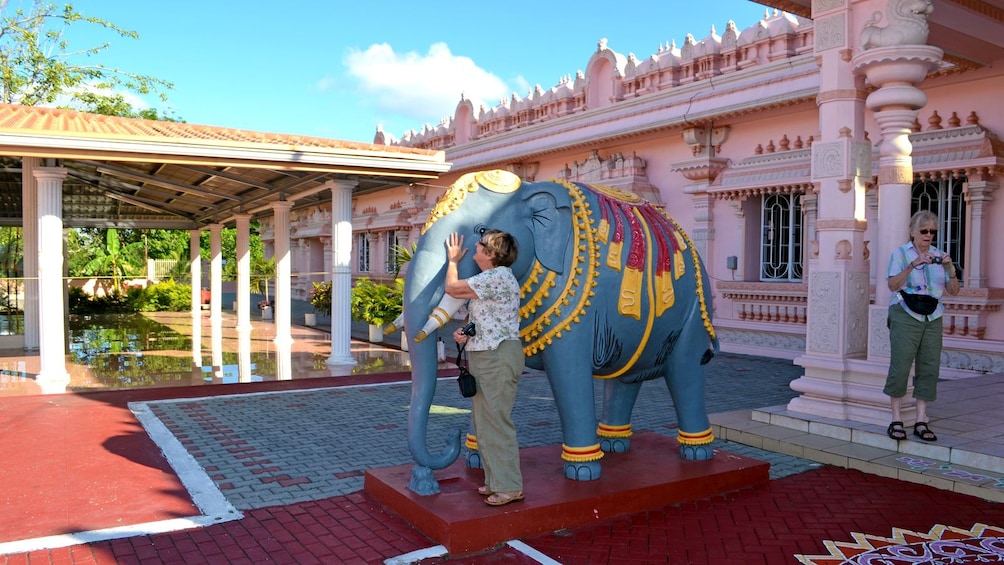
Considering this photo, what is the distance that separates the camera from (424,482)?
4.27 metres

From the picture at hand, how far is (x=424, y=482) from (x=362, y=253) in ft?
70.6

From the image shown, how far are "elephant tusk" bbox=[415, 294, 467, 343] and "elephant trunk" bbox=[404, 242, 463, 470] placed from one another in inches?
0.4

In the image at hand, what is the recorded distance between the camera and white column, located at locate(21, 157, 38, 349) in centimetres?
1230

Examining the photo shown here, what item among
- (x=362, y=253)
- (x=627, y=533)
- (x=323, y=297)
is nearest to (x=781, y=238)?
(x=627, y=533)

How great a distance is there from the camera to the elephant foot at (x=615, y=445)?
5.37 meters

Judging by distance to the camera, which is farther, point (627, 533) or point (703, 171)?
point (703, 171)

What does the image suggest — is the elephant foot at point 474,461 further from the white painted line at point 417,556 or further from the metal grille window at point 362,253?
the metal grille window at point 362,253

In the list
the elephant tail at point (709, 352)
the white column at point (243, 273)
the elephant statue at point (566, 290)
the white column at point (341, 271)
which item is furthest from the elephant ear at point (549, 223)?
the white column at point (243, 273)

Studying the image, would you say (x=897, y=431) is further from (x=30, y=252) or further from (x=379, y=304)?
(x=30, y=252)

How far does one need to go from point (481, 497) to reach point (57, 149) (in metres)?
7.10

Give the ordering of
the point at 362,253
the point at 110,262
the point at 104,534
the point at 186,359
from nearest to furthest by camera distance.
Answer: the point at 104,534 < the point at 186,359 < the point at 362,253 < the point at 110,262

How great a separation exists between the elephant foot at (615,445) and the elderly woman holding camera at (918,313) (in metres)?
2.21

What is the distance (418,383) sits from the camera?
409 cm

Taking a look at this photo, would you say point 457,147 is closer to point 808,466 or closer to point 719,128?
point 719,128
